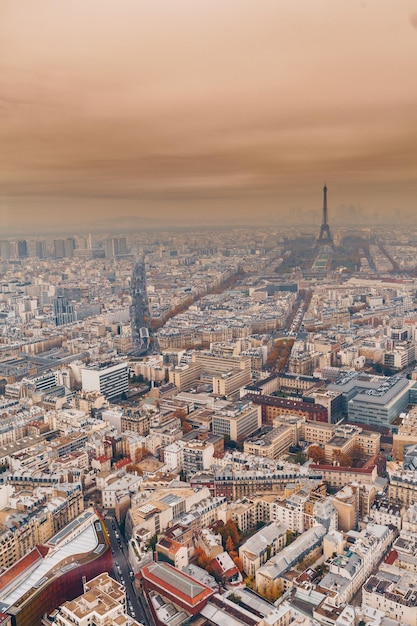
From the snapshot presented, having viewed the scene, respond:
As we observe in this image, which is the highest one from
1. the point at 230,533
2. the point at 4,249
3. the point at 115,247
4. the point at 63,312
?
the point at 4,249

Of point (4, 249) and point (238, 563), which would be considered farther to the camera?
point (4, 249)

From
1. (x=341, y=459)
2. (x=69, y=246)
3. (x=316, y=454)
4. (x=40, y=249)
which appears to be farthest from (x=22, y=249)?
(x=341, y=459)

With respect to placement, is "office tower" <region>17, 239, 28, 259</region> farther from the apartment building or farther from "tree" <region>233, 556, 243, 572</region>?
"tree" <region>233, 556, 243, 572</region>

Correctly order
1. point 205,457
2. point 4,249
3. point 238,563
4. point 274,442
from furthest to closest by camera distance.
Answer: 1. point 4,249
2. point 274,442
3. point 205,457
4. point 238,563

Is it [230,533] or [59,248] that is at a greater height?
[59,248]

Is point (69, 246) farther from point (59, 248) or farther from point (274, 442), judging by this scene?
point (274, 442)

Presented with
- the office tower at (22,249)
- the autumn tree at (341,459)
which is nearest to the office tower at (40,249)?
the office tower at (22,249)

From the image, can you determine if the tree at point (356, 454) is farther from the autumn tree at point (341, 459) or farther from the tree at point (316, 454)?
the tree at point (316, 454)

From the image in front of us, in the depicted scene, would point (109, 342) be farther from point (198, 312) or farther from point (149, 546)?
point (149, 546)

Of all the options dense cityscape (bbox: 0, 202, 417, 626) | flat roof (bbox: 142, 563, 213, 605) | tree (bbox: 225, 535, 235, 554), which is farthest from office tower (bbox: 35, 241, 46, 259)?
flat roof (bbox: 142, 563, 213, 605)
